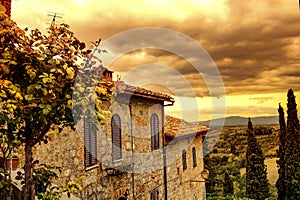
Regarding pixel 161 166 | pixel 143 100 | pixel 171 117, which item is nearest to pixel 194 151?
pixel 171 117

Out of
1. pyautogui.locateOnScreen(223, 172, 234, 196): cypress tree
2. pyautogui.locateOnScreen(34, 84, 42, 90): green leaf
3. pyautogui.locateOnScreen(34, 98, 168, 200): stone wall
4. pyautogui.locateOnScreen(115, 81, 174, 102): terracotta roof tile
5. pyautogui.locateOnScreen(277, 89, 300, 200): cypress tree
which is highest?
pyautogui.locateOnScreen(115, 81, 174, 102): terracotta roof tile

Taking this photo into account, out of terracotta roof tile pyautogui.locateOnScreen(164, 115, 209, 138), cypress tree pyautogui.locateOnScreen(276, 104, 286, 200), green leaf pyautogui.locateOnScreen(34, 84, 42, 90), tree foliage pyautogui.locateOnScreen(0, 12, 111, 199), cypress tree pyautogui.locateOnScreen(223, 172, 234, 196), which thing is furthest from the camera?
cypress tree pyautogui.locateOnScreen(223, 172, 234, 196)

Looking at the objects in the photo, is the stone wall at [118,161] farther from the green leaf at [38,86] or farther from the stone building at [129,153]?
the green leaf at [38,86]

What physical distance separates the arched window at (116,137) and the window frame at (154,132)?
7.07 ft

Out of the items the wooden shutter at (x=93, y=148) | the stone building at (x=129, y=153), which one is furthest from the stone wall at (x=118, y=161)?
the wooden shutter at (x=93, y=148)

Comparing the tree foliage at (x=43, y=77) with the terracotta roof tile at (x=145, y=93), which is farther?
the terracotta roof tile at (x=145, y=93)

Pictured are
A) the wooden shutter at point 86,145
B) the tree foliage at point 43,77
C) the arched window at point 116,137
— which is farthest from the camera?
the arched window at point 116,137

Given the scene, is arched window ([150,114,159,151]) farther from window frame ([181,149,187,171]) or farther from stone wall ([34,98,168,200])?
window frame ([181,149,187,171])

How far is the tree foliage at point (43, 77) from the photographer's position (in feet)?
10.1

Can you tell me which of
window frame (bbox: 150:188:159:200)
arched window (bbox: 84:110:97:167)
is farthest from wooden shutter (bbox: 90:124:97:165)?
window frame (bbox: 150:188:159:200)

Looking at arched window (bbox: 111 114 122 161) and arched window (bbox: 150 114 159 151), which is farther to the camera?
arched window (bbox: 150 114 159 151)

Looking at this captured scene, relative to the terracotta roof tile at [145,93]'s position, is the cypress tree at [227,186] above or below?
below

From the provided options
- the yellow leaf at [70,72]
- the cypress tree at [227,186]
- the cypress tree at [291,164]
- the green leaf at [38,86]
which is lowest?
the cypress tree at [227,186]

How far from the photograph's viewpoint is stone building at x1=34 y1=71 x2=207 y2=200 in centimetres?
679
